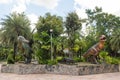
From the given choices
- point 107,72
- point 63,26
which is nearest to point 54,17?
point 63,26

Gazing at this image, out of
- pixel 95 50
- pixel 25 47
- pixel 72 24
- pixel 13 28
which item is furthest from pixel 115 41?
pixel 25 47

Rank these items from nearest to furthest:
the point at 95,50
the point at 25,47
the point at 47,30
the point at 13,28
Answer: the point at 95,50 → the point at 25,47 → the point at 47,30 → the point at 13,28

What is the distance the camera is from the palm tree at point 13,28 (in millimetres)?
28938

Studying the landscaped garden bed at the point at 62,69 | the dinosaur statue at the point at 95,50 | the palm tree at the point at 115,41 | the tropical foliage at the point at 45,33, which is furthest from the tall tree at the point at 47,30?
the palm tree at the point at 115,41

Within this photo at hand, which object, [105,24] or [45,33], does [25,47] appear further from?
[105,24]

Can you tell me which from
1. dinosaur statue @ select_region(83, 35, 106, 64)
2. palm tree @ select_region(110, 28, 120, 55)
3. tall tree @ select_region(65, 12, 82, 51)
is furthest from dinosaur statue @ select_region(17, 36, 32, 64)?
palm tree @ select_region(110, 28, 120, 55)

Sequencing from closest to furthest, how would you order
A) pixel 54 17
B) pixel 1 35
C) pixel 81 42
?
1. pixel 54 17
2. pixel 1 35
3. pixel 81 42

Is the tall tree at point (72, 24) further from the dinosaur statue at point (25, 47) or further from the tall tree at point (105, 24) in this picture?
the tall tree at point (105, 24)

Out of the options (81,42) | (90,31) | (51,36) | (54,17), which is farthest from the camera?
(90,31)

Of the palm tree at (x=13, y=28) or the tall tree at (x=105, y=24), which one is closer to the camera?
the palm tree at (x=13, y=28)

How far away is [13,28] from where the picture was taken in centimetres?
2891

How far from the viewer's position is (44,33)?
25.6 meters

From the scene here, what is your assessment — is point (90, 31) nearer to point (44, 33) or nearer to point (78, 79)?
point (44, 33)

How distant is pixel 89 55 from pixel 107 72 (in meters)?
2.36
